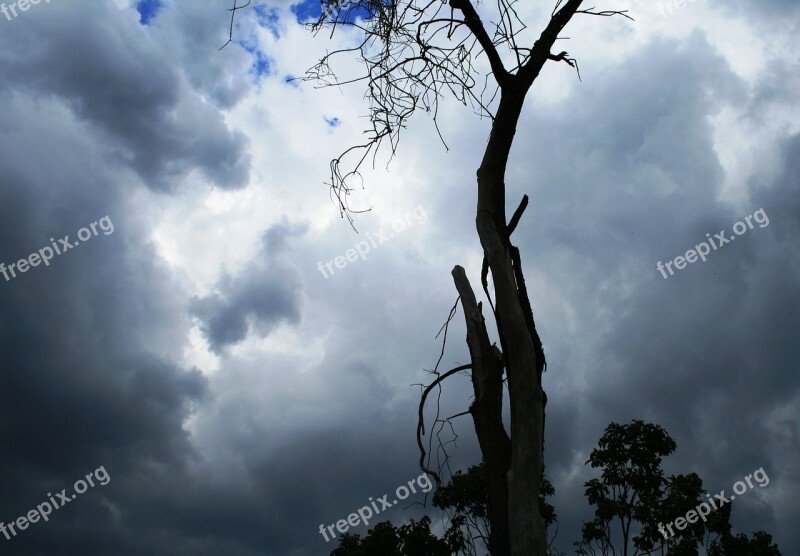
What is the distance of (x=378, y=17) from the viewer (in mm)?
3170

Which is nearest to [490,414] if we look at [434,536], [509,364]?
[509,364]

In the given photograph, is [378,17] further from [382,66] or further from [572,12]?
[572,12]

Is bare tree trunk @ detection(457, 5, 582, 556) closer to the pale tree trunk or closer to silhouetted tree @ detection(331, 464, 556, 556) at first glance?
the pale tree trunk

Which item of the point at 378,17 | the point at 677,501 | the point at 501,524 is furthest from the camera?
the point at 677,501

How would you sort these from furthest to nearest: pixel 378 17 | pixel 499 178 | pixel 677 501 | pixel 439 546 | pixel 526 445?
pixel 439 546
pixel 677 501
pixel 378 17
pixel 499 178
pixel 526 445

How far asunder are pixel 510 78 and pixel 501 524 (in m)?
1.94

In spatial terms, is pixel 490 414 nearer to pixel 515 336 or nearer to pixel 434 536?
pixel 515 336

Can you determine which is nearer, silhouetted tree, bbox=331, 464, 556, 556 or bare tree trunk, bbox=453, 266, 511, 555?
bare tree trunk, bbox=453, 266, 511, 555

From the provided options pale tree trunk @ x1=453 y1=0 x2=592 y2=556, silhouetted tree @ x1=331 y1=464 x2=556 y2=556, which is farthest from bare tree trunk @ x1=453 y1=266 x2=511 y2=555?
silhouetted tree @ x1=331 y1=464 x2=556 y2=556

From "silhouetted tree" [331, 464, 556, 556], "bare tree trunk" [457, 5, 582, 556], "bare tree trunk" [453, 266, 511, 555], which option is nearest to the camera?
"bare tree trunk" [457, 5, 582, 556]

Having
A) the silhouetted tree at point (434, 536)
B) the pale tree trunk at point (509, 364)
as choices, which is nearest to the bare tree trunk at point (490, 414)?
the pale tree trunk at point (509, 364)

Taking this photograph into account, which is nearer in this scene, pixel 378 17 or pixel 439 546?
pixel 378 17

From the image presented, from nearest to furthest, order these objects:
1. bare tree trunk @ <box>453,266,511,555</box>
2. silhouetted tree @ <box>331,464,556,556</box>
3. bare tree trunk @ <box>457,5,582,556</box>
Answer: bare tree trunk @ <box>457,5,582,556</box>
bare tree trunk @ <box>453,266,511,555</box>
silhouetted tree @ <box>331,464,556,556</box>

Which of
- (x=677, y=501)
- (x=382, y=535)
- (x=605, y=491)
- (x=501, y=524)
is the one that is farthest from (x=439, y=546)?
(x=501, y=524)
